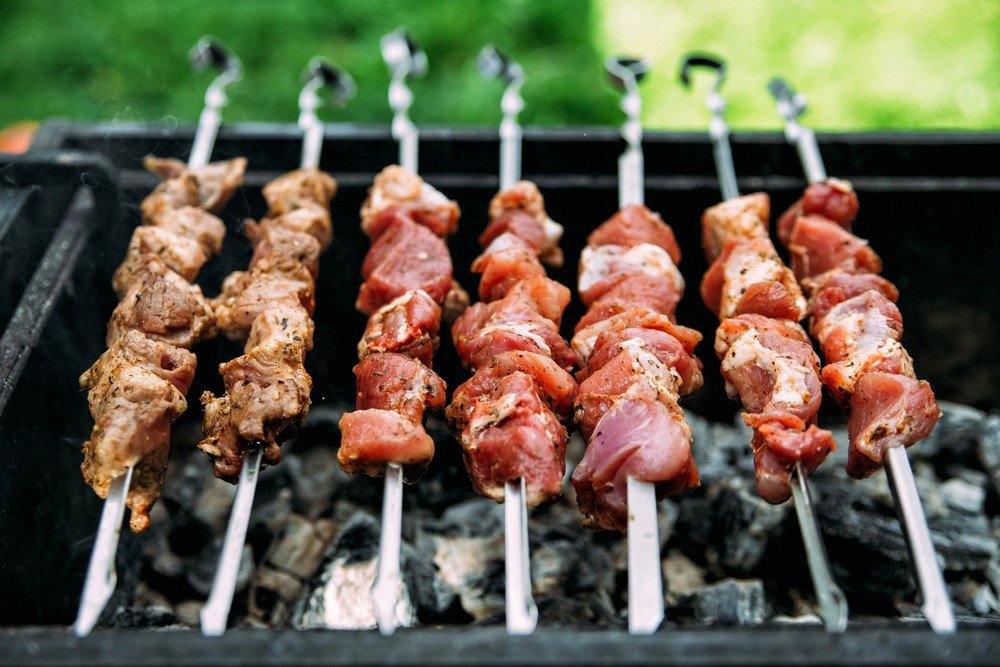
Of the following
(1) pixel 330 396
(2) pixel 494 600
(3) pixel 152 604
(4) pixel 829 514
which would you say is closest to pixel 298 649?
(2) pixel 494 600

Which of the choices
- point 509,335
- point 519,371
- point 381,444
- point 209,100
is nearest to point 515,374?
point 519,371

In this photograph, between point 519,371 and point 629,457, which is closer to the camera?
point 629,457

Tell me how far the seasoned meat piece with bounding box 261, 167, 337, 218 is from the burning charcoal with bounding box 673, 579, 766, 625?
6.00 feet

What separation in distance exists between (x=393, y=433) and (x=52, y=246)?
4.98 ft

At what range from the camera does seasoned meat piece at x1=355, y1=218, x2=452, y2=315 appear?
2.79 m

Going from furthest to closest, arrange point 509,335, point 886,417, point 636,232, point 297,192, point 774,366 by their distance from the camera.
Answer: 1. point 297,192
2. point 636,232
3. point 509,335
4. point 774,366
5. point 886,417

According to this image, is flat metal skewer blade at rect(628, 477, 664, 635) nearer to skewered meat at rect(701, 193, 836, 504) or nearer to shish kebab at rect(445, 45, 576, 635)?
shish kebab at rect(445, 45, 576, 635)

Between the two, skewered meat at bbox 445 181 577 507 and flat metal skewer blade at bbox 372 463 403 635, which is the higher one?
skewered meat at bbox 445 181 577 507

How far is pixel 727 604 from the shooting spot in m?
2.74

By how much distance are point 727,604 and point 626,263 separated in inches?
45.1

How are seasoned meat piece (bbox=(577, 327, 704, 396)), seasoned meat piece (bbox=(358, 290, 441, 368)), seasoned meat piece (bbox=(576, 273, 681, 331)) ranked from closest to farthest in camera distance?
seasoned meat piece (bbox=(577, 327, 704, 396)) < seasoned meat piece (bbox=(358, 290, 441, 368)) < seasoned meat piece (bbox=(576, 273, 681, 331))

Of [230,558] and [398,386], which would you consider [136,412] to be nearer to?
[230,558]

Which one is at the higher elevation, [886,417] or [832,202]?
[832,202]

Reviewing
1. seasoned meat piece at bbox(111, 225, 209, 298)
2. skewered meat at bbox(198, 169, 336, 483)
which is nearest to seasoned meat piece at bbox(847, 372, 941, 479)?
skewered meat at bbox(198, 169, 336, 483)
